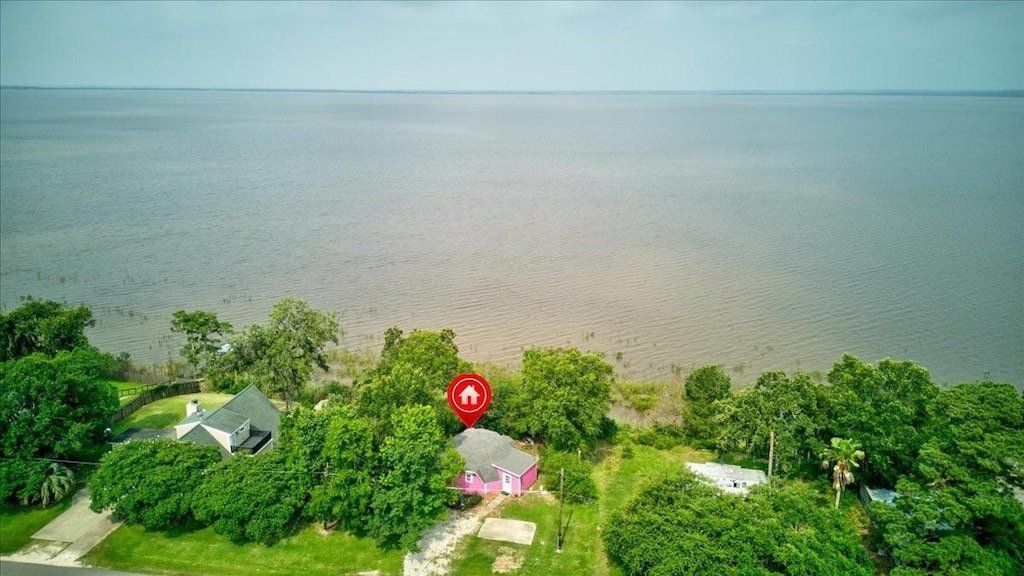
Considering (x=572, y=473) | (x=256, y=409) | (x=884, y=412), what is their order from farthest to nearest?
(x=256, y=409) → (x=572, y=473) → (x=884, y=412)

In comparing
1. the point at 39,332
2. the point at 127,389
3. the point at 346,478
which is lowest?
the point at 346,478

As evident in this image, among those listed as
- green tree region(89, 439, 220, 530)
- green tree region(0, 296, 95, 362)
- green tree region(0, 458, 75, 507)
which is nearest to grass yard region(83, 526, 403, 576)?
green tree region(89, 439, 220, 530)

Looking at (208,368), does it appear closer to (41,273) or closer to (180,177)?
(41,273)

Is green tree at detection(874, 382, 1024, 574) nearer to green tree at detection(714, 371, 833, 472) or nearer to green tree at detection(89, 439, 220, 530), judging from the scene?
green tree at detection(714, 371, 833, 472)

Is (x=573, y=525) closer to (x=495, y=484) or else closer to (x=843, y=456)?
(x=495, y=484)

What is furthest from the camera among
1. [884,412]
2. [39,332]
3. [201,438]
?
[39,332]

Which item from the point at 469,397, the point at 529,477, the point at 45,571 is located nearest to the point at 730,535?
the point at 529,477

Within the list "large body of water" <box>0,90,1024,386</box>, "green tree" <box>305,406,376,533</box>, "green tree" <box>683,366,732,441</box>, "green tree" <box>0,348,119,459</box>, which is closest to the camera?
"green tree" <box>305,406,376,533</box>
